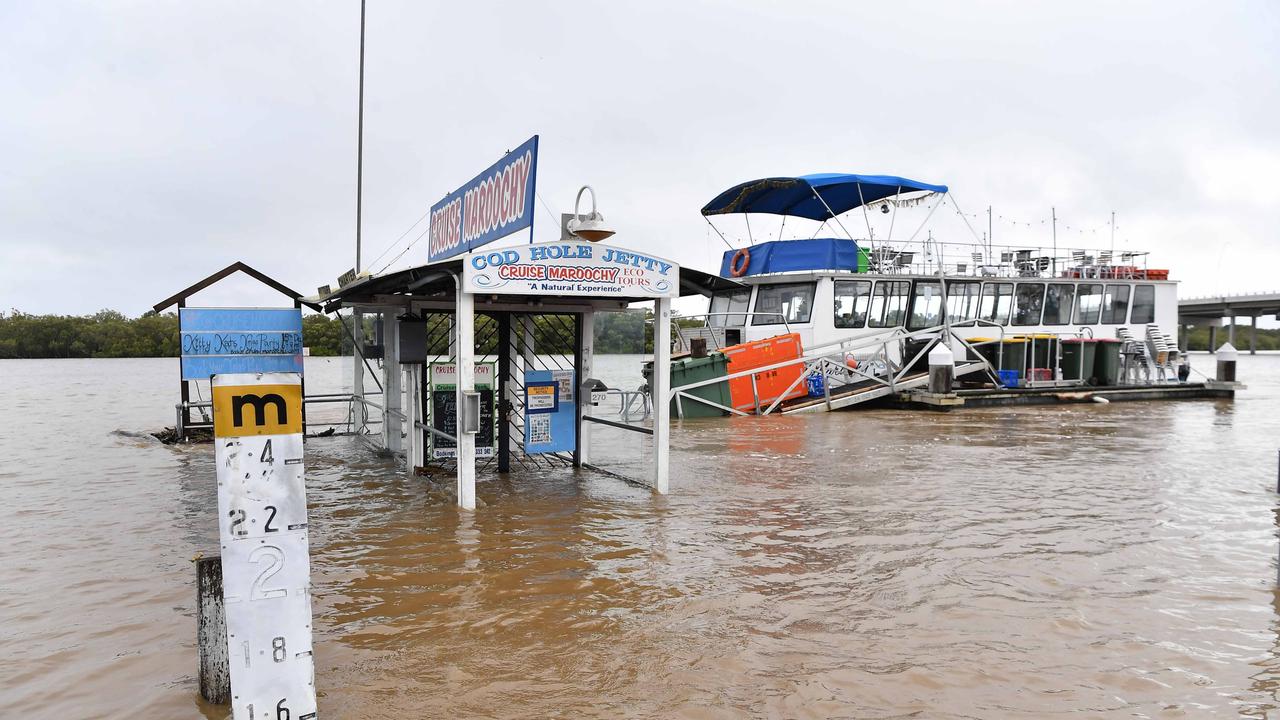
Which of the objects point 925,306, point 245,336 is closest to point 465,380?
point 245,336

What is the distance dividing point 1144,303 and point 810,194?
12.7 meters

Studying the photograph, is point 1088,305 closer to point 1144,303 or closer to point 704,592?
point 1144,303

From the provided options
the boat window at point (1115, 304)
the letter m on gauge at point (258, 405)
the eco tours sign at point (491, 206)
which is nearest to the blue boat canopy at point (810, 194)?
the boat window at point (1115, 304)

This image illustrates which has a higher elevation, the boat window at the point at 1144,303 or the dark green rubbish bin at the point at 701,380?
the boat window at the point at 1144,303

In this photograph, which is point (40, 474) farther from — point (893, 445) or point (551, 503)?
point (893, 445)

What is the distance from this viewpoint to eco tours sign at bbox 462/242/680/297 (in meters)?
8.28

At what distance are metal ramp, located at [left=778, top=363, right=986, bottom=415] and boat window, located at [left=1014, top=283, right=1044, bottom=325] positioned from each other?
11.8ft

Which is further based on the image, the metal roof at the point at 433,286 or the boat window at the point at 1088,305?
the boat window at the point at 1088,305

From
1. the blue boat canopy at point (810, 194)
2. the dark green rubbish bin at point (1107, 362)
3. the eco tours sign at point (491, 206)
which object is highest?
the blue boat canopy at point (810, 194)

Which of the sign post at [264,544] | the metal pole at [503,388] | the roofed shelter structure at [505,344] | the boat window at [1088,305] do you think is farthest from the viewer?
the boat window at [1088,305]

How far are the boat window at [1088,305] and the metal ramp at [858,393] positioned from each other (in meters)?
5.87

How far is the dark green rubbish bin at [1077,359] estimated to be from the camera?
2520 cm

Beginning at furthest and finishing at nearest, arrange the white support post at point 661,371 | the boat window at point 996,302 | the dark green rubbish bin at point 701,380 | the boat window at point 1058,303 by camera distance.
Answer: the boat window at point 1058,303 → the boat window at point 996,302 → the dark green rubbish bin at point 701,380 → the white support post at point 661,371

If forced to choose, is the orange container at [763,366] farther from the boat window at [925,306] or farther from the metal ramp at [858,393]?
the boat window at [925,306]
